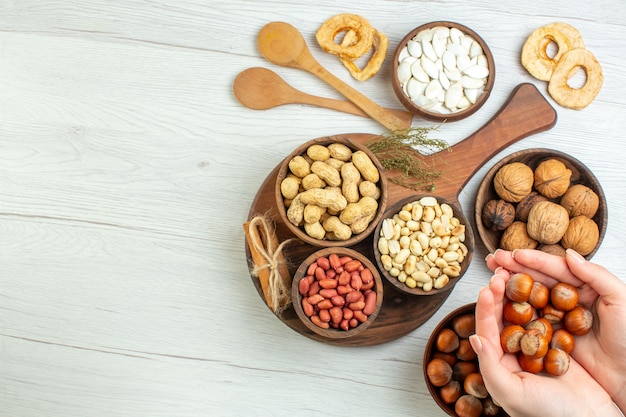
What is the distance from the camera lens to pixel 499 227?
4.81 ft

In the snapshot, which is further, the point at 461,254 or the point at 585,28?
the point at 585,28

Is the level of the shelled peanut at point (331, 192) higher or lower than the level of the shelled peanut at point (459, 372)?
higher

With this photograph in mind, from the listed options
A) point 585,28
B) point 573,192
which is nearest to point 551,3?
point 585,28

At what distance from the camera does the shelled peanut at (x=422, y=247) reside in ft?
4.53

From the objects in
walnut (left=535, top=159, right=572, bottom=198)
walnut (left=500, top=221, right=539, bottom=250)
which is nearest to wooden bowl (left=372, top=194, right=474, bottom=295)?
walnut (left=500, top=221, right=539, bottom=250)

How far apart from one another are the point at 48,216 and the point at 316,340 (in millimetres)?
833

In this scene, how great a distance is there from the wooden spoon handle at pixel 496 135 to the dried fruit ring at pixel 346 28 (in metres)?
0.36

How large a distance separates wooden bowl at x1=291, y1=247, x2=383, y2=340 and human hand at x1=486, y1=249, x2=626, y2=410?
0.90 ft

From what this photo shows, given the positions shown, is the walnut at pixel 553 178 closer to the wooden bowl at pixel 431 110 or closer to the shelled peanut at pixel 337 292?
the wooden bowl at pixel 431 110

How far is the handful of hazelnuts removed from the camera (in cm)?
118

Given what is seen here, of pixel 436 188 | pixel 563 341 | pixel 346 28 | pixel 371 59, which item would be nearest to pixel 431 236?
pixel 436 188

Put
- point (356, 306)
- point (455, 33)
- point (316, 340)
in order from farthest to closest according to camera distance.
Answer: point (455, 33), point (316, 340), point (356, 306)

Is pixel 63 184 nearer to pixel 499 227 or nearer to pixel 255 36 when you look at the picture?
pixel 255 36

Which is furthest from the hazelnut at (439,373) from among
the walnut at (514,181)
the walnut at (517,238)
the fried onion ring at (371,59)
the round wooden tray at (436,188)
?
the fried onion ring at (371,59)
